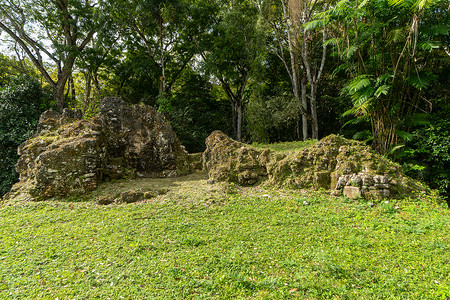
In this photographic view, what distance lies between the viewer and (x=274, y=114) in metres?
11.8

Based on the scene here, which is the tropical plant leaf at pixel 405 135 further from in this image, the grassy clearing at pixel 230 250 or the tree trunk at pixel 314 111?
the tree trunk at pixel 314 111

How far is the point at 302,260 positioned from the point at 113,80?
1841 cm

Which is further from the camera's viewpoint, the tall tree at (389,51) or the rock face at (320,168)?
the tall tree at (389,51)

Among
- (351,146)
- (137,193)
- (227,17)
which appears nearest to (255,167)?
(351,146)

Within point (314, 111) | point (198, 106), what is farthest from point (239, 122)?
point (314, 111)

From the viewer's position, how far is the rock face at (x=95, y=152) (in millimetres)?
6676

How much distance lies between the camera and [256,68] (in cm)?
1323

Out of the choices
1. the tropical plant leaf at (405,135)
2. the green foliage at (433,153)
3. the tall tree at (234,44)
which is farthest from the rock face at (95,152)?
the green foliage at (433,153)

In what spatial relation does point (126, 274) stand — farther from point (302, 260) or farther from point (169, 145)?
point (169, 145)

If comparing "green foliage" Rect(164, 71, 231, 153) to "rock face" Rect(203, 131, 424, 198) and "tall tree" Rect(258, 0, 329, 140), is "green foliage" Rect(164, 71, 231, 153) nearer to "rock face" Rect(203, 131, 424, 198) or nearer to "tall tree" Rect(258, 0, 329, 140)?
"tall tree" Rect(258, 0, 329, 140)

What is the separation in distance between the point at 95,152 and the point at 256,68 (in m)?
10.1

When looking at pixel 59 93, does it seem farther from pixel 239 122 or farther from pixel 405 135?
pixel 405 135

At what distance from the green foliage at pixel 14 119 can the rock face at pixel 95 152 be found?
5.52 ft

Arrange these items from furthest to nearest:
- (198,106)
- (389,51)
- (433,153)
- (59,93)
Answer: (198,106) < (59,93) < (389,51) < (433,153)
